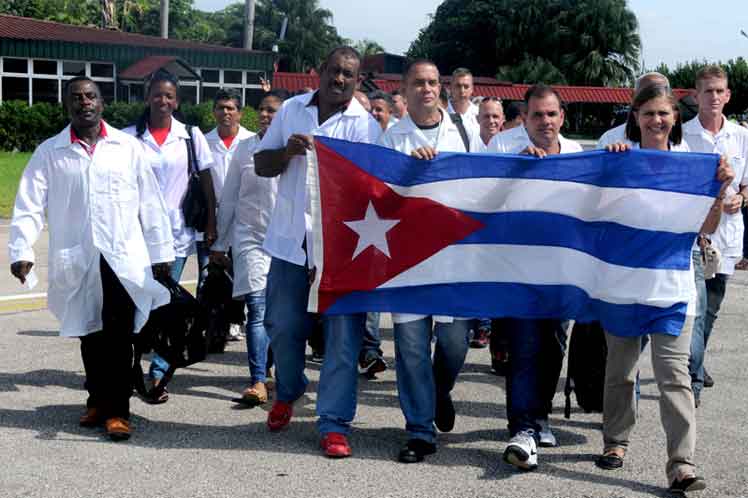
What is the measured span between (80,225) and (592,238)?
281cm

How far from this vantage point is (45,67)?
40.8 m

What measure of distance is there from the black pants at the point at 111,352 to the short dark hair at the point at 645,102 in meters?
2.99

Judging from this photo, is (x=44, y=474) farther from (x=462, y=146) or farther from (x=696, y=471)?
(x=696, y=471)

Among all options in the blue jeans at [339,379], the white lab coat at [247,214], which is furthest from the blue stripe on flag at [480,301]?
the white lab coat at [247,214]

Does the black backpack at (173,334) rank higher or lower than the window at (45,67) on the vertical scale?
lower

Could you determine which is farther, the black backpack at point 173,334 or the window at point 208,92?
the window at point 208,92

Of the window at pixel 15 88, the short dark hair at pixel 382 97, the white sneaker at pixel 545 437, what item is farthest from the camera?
the window at pixel 15 88

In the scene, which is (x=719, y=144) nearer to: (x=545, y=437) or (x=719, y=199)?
(x=719, y=199)

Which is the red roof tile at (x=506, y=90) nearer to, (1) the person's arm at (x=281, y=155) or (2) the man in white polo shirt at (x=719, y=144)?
(2) the man in white polo shirt at (x=719, y=144)

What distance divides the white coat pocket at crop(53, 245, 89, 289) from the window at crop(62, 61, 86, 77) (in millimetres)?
36321

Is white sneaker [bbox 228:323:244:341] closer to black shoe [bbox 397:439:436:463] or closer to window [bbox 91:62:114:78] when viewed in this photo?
black shoe [bbox 397:439:436:463]

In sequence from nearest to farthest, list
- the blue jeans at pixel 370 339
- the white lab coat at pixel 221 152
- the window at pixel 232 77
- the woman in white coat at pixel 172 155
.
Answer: the woman in white coat at pixel 172 155 → the blue jeans at pixel 370 339 → the white lab coat at pixel 221 152 → the window at pixel 232 77

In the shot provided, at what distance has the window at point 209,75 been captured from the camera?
45.2m

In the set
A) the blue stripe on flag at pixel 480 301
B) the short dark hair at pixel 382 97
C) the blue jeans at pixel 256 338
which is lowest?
the blue jeans at pixel 256 338
